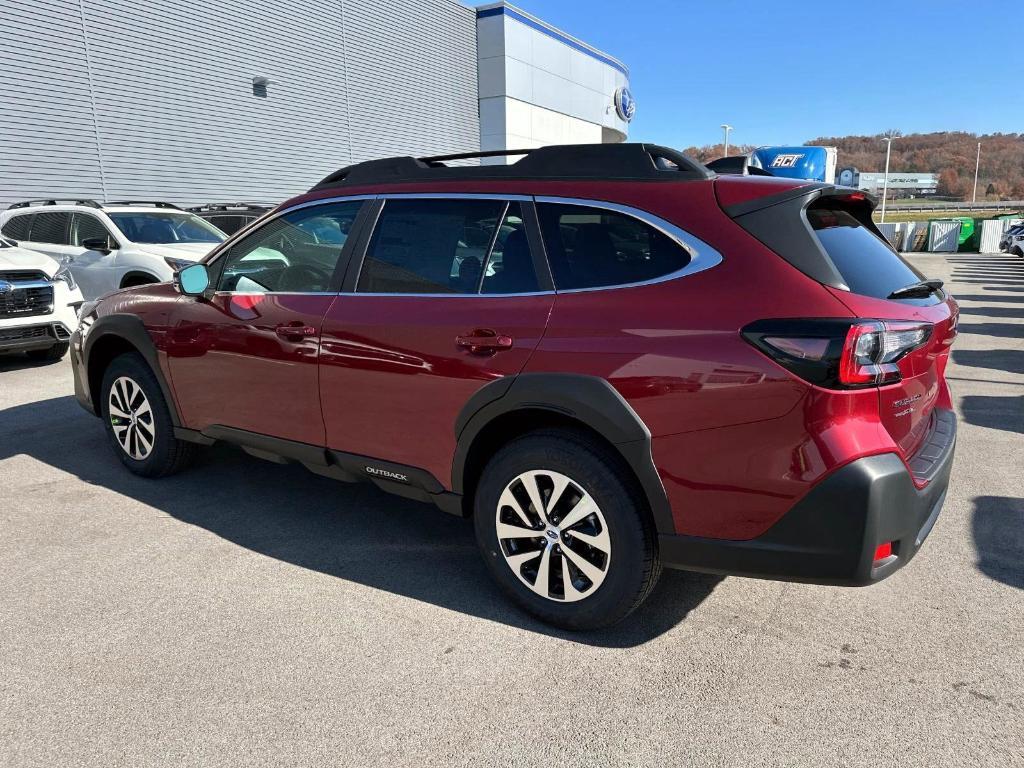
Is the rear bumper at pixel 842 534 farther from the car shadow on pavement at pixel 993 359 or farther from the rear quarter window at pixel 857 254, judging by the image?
the car shadow on pavement at pixel 993 359

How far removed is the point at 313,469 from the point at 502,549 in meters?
1.22

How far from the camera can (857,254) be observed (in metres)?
2.67

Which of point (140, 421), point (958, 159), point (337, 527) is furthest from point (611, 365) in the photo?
point (958, 159)

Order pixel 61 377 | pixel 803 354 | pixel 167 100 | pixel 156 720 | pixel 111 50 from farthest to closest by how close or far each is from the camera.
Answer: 1. pixel 167 100
2. pixel 111 50
3. pixel 61 377
4. pixel 156 720
5. pixel 803 354

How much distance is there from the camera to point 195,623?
119 inches

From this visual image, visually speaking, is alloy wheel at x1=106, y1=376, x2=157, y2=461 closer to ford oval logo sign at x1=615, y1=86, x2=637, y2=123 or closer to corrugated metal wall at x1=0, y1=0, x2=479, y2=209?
corrugated metal wall at x1=0, y1=0, x2=479, y2=209

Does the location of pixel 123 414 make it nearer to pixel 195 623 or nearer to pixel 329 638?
pixel 195 623

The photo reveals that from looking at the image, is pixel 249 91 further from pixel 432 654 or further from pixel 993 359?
pixel 432 654

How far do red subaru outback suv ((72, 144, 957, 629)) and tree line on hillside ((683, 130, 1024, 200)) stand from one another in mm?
128628

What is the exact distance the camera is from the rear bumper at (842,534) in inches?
90.3

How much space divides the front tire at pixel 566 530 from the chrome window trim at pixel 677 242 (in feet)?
1.95

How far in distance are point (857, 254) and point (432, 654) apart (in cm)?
216

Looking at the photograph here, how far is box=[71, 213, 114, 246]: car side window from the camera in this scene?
9891 mm

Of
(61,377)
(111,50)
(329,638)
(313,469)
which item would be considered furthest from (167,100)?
(329,638)
